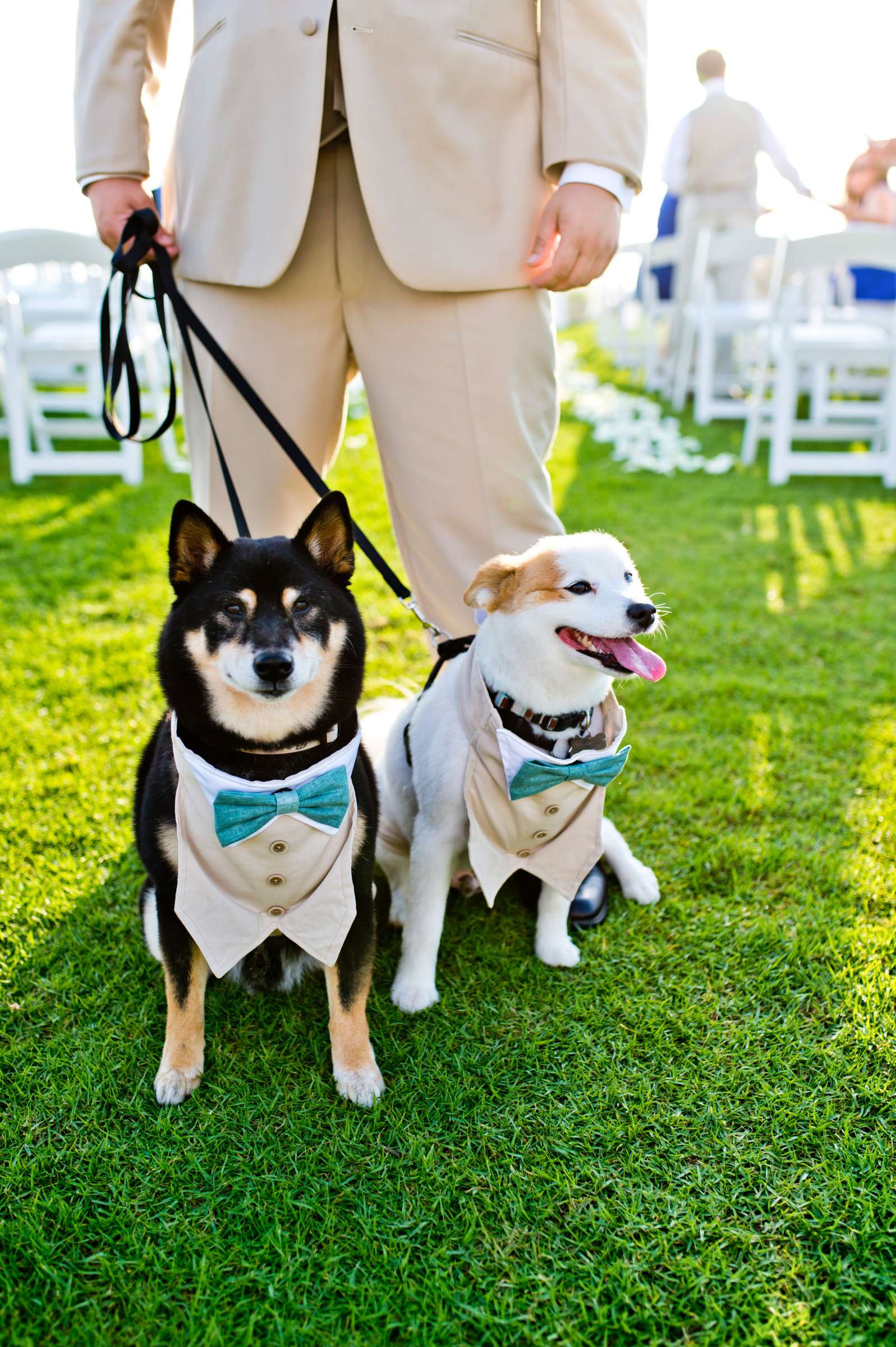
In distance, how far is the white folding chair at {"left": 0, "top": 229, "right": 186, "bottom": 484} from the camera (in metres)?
5.87

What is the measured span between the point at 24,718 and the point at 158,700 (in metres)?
0.47

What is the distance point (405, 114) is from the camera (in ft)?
6.48

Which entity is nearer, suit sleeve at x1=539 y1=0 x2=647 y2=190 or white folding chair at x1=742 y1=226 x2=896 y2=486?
suit sleeve at x1=539 y1=0 x2=647 y2=190

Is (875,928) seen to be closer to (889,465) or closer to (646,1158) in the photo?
(646,1158)

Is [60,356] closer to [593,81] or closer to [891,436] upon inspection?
[593,81]

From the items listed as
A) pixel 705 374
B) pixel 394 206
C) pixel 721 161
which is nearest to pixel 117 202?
pixel 394 206

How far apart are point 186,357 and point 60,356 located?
198 inches

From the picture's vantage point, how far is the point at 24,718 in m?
3.39

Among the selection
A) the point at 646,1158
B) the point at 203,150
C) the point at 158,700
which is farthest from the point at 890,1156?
the point at 158,700

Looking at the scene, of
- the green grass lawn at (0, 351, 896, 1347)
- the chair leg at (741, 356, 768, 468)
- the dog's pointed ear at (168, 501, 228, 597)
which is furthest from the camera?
the chair leg at (741, 356, 768, 468)

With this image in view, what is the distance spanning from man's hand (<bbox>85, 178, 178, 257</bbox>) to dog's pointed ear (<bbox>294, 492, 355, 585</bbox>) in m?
0.93

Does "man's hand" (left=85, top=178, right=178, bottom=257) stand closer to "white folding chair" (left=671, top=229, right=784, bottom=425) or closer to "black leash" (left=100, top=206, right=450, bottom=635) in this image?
"black leash" (left=100, top=206, right=450, bottom=635)

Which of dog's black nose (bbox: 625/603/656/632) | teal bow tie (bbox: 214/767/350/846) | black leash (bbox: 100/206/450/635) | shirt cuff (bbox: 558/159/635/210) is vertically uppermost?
shirt cuff (bbox: 558/159/635/210)

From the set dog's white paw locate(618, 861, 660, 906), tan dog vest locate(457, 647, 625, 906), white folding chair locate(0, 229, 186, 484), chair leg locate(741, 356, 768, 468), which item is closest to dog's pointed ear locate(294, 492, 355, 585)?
tan dog vest locate(457, 647, 625, 906)
